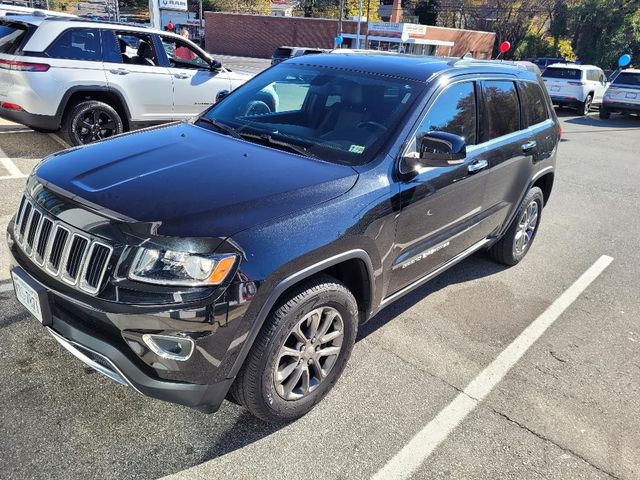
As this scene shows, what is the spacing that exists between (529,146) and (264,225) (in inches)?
119

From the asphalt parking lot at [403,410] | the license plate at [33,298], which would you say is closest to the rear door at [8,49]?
the asphalt parking lot at [403,410]

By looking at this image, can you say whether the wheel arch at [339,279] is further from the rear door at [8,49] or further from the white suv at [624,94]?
the white suv at [624,94]

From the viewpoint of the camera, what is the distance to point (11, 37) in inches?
262

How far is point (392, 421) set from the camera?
9.12 ft

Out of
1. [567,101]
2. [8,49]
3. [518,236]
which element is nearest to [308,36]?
[567,101]

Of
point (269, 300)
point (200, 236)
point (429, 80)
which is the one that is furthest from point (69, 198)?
point (429, 80)

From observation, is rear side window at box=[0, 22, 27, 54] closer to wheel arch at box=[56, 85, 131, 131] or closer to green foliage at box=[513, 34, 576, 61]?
wheel arch at box=[56, 85, 131, 131]

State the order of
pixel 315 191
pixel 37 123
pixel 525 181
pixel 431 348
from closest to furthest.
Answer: pixel 315 191 → pixel 431 348 → pixel 525 181 → pixel 37 123

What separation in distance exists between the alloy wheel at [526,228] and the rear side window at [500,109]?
93 cm

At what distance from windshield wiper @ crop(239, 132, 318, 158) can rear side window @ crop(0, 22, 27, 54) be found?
5.01 m

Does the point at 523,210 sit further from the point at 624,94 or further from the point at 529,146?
the point at 624,94

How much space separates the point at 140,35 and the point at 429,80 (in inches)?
223

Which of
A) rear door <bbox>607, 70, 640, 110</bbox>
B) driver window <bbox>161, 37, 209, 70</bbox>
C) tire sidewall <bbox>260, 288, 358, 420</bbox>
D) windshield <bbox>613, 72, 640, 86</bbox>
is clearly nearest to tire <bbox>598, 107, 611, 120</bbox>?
rear door <bbox>607, 70, 640, 110</bbox>

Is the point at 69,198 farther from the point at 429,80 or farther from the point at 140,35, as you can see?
the point at 140,35
